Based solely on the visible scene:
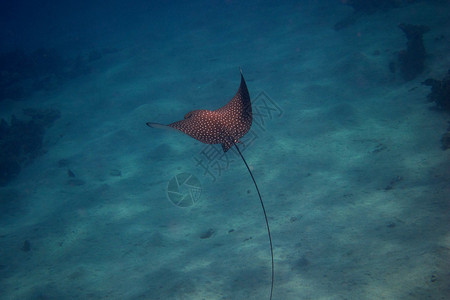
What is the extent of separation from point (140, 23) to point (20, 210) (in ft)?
136

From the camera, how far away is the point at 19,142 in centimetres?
1500

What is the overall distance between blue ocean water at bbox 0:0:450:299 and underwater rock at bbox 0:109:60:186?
0.09 meters

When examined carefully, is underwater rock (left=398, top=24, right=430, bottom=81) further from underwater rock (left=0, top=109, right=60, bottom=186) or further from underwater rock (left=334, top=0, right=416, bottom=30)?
underwater rock (left=0, top=109, right=60, bottom=186)

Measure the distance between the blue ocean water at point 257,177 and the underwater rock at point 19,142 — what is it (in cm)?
9

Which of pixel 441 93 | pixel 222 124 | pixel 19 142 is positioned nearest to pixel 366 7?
Result: pixel 441 93

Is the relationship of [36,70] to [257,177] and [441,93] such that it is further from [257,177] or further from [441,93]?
[441,93]

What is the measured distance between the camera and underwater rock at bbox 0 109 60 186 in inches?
517

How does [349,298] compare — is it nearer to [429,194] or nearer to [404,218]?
[404,218]

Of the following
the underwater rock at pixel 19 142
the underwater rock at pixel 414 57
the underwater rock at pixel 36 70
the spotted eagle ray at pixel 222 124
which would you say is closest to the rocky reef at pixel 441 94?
the underwater rock at pixel 414 57

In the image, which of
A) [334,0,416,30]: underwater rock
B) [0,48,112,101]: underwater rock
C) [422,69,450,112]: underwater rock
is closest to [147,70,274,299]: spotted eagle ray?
[422,69,450,112]: underwater rock

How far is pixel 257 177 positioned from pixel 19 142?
1530 centimetres

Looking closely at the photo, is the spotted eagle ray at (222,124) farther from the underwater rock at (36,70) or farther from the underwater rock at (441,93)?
the underwater rock at (36,70)

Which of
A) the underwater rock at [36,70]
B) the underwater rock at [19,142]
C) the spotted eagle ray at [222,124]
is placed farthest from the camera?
the underwater rock at [36,70]

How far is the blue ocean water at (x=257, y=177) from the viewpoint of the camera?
518cm
